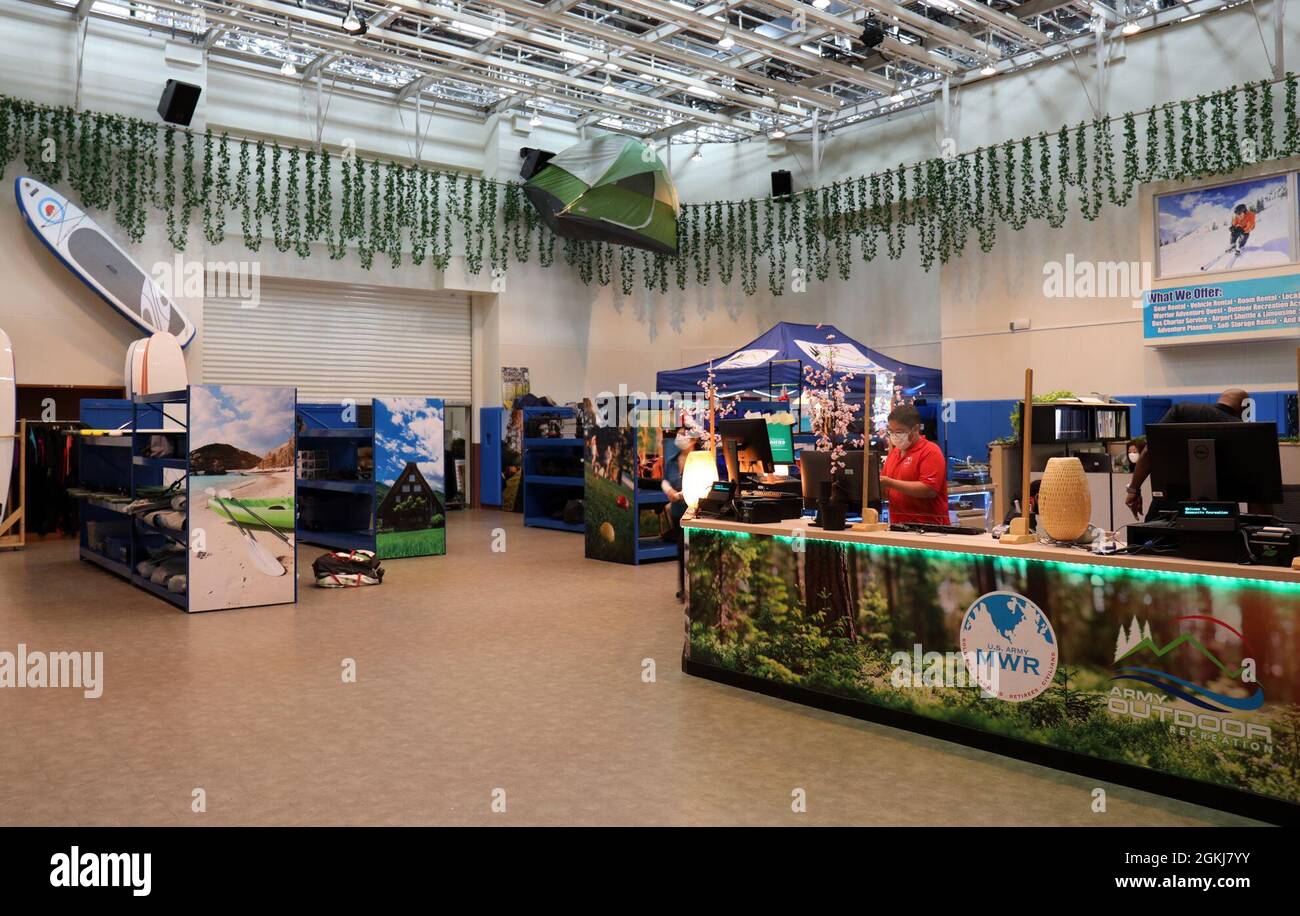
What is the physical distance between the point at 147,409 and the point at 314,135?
7.10 meters

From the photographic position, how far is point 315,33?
13.0 metres

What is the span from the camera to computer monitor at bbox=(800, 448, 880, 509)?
16.5ft

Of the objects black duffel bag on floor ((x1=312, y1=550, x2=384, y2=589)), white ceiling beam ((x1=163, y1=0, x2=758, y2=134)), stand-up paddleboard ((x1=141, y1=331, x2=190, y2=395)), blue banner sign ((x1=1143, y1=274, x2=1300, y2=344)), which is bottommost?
black duffel bag on floor ((x1=312, y1=550, x2=384, y2=589))

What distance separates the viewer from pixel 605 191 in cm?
1377

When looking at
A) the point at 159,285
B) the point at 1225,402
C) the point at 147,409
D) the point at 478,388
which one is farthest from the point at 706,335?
the point at 1225,402

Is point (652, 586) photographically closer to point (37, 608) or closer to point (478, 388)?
point (37, 608)

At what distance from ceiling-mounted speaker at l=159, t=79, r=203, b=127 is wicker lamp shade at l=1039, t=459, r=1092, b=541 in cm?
1278

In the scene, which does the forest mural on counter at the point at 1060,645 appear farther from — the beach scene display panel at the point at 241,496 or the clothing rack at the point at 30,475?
the clothing rack at the point at 30,475

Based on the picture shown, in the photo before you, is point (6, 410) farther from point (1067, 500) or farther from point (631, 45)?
point (1067, 500)

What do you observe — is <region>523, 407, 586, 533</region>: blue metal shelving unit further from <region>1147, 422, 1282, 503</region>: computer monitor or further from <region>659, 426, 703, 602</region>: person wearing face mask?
<region>1147, 422, 1282, 503</region>: computer monitor

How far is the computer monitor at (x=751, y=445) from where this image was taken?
18.4 ft

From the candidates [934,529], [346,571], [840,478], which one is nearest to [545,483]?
[346,571]

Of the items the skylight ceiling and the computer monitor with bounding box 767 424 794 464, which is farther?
the skylight ceiling

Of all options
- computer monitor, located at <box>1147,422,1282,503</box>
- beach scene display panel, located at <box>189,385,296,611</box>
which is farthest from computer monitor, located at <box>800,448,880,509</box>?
beach scene display panel, located at <box>189,385,296,611</box>
